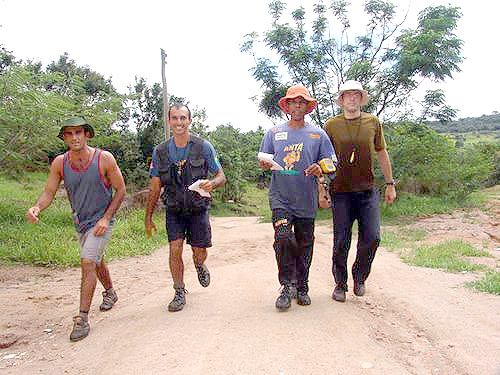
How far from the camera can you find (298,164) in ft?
13.7

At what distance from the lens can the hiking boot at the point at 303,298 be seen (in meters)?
4.25

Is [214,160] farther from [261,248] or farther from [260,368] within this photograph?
[261,248]

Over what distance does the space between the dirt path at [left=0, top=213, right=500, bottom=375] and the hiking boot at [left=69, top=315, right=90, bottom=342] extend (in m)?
0.07

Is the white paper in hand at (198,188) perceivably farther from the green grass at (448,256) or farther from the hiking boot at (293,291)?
the green grass at (448,256)

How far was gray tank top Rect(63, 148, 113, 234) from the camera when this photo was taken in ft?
13.8

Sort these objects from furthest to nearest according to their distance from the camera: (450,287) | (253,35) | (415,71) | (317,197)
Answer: (253,35) < (415,71) < (450,287) < (317,197)

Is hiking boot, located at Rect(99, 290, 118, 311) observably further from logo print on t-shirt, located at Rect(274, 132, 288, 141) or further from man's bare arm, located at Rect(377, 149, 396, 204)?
man's bare arm, located at Rect(377, 149, 396, 204)

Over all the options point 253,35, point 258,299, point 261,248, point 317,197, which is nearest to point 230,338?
point 258,299

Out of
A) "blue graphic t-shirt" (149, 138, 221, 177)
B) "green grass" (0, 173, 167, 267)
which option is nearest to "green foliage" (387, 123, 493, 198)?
"green grass" (0, 173, 167, 267)

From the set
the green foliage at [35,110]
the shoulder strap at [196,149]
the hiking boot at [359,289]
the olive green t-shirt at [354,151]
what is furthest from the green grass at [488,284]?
the green foliage at [35,110]

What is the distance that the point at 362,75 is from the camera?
1477 cm

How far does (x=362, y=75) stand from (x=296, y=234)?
1143cm

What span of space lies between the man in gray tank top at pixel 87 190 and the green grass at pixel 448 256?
4528mm

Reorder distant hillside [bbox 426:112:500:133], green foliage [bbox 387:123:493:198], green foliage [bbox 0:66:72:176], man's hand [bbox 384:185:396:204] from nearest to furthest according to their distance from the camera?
1. man's hand [bbox 384:185:396:204]
2. green foliage [bbox 0:66:72:176]
3. green foliage [bbox 387:123:493:198]
4. distant hillside [bbox 426:112:500:133]
